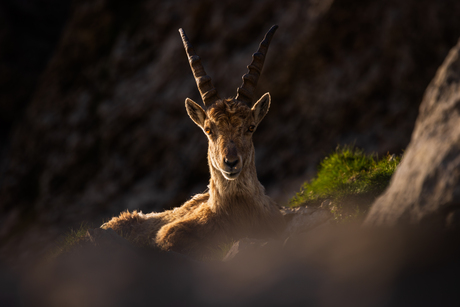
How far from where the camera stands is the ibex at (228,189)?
6.72 m

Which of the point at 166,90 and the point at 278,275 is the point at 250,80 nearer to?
the point at 278,275

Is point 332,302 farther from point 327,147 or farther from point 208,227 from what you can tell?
point 327,147

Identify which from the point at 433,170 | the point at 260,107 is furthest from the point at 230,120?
the point at 433,170

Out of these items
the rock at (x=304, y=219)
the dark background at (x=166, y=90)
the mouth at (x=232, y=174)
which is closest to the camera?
the mouth at (x=232, y=174)

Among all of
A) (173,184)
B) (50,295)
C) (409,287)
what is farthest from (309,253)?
(173,184)

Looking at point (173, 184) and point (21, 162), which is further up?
point (21, 162)

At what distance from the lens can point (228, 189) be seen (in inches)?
280

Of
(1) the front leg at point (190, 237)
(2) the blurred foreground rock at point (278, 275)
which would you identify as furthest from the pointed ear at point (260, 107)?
(2) the blurred foreground rock at point (278, 275)

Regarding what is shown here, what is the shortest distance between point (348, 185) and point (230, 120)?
99.3 inches

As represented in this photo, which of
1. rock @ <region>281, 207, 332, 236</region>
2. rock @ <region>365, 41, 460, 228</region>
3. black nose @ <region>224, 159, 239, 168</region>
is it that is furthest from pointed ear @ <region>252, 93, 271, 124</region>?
rock @ <region>365, 41, 460, 228</region>

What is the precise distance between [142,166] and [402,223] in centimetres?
1771

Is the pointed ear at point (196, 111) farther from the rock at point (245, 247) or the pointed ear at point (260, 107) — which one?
the rock at point (245, 247)

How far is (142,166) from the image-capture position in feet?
66.5

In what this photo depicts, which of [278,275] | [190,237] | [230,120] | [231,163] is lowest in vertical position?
[278,275]
